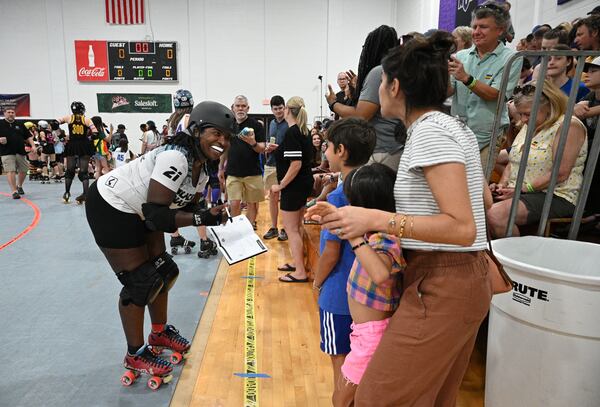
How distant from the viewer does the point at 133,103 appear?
14844mm

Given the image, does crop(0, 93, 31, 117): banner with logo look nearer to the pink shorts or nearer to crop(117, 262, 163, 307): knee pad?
crop(117, 262, 163, 307): knee pad

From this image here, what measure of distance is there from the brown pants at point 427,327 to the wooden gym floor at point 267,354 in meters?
1.30

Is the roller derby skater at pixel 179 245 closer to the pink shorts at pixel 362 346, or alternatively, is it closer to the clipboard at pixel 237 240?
the clipboard at pixel 237 240

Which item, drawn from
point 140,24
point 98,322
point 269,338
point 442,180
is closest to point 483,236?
point 442,180

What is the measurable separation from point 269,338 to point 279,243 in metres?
2.58

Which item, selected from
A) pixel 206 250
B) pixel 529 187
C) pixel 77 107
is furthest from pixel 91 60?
pixel 529 187

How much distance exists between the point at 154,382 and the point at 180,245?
2.93 m

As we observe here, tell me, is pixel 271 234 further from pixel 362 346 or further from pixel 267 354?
pixel 362 346

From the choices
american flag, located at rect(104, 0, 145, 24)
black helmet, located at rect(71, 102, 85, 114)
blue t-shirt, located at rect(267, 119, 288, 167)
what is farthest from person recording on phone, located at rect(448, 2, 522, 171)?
american flag, located at rect(104, 0, 145, 24)

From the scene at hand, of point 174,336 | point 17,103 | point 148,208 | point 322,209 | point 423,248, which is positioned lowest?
point 174,336

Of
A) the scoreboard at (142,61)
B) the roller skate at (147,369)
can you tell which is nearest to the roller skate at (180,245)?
the roller skate at (147,369)

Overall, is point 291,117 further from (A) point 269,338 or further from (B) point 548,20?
(B) point 548,20

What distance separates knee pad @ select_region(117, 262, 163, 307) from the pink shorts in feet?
4.64

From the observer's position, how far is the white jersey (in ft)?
7.28
